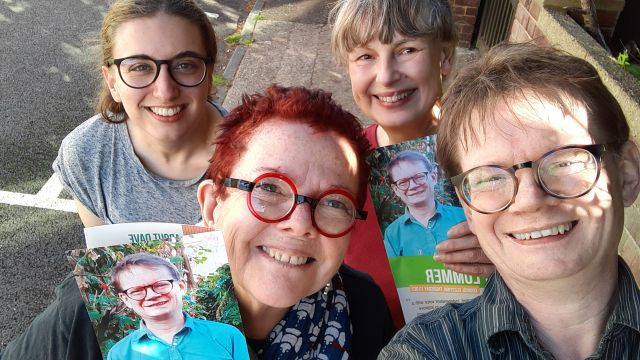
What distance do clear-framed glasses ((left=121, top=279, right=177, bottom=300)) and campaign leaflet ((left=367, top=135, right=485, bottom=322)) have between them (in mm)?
722

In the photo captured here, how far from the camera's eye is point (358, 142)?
1.75 m

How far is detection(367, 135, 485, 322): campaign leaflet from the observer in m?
1.81

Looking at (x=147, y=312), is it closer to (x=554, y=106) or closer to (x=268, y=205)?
(x=268, y=205)

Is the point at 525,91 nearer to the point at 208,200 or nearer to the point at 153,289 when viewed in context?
the point at 208,200

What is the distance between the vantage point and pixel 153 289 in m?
1.38

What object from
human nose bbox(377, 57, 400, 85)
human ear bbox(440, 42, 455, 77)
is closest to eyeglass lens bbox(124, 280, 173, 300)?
human nose bbox(377, 57, 400, 85)

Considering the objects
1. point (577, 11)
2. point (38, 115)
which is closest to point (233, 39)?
point (38, 115)

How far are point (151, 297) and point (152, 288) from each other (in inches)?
0.9

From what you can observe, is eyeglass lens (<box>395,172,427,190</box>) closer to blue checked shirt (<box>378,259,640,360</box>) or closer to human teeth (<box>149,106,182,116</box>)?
blue checked shirt (<box>378,259,640,360</box>)

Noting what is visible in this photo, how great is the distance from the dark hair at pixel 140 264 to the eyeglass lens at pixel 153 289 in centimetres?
2

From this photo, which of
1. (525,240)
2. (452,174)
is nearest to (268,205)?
(452,174)

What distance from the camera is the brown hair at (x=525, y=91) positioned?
144 cm

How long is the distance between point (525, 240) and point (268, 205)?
26.3 inches

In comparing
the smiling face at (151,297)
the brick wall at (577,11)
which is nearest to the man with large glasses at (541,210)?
the smiling face at (151,297)
